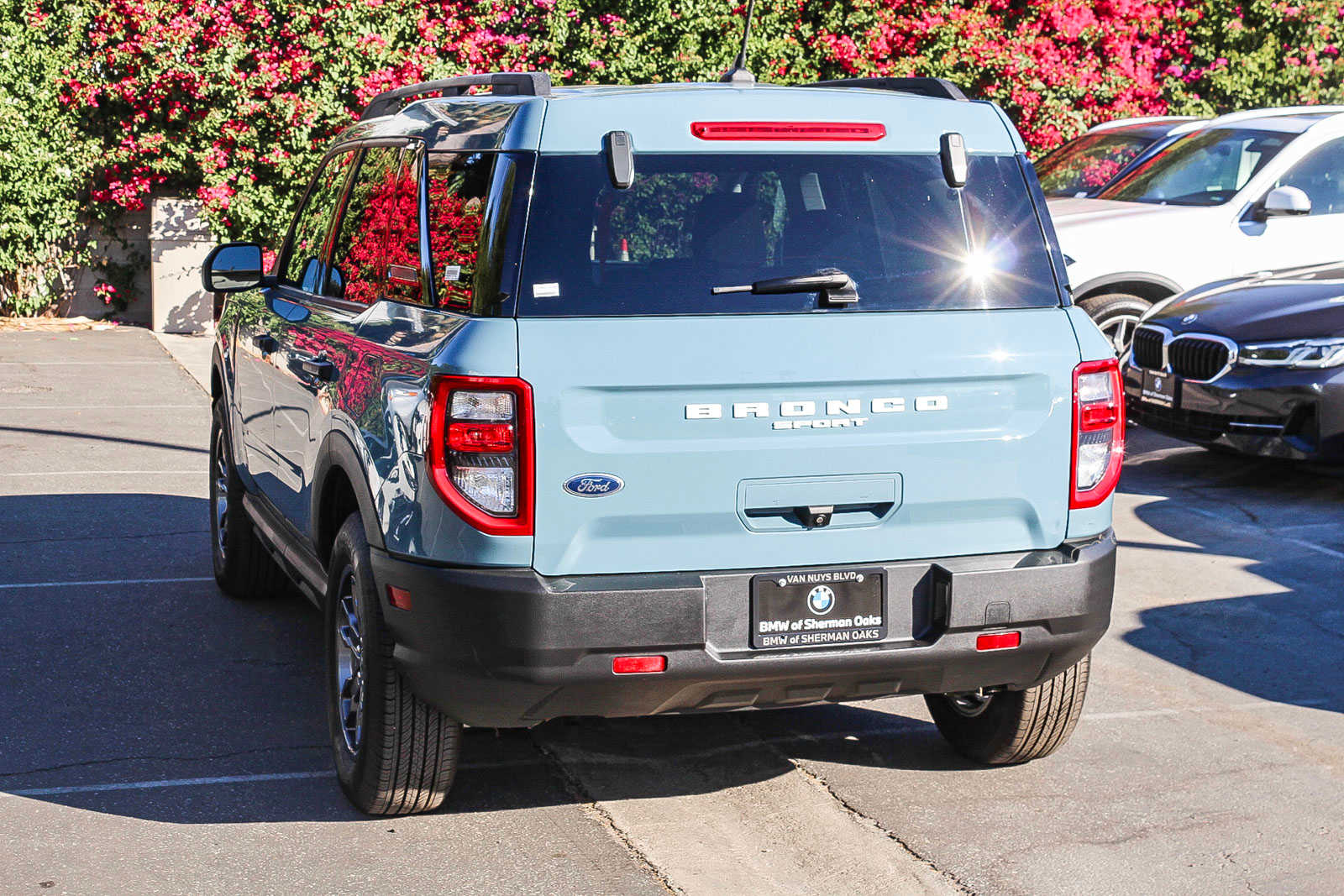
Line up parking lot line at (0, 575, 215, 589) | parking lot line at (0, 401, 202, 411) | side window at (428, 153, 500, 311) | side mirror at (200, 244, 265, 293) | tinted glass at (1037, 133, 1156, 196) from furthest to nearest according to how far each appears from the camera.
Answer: tinted glass at (1037, 133, 1156, 196)
parking lot line at (0, 401, 202, 411)
parking lot line at (0, 575, 215, 589)
side mirror at (200, 244, 265, 293)
side window at (428, 153, 500, 311)

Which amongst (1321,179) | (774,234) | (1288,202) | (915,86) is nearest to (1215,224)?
(1288,202)

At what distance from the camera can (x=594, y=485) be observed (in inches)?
148

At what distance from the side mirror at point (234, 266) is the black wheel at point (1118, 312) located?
6.52 m

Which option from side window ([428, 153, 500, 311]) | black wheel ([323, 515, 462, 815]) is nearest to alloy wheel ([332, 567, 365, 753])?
black wheel ([323, 515, 462, 815])

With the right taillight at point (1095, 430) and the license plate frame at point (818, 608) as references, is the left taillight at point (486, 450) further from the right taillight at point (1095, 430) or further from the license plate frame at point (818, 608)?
the right taillight at point (1095, 430)

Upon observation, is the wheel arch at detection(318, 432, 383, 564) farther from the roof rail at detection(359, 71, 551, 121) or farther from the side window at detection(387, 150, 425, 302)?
the roof rail at detection(359, 71, 551, 121)

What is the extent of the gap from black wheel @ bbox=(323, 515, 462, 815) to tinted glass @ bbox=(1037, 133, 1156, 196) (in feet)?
30.0

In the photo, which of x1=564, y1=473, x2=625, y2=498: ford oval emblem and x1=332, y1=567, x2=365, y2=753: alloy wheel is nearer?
x1=564, y1=473, x2=625, y2=498: ford oval emblem

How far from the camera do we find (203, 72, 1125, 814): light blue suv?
12.3 ft

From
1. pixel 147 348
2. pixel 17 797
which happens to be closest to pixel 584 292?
pixel 17 797

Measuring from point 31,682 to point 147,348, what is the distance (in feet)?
32.7

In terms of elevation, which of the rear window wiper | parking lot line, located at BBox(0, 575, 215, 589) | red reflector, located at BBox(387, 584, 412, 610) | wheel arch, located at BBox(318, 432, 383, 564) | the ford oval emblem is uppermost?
the rear window wiper

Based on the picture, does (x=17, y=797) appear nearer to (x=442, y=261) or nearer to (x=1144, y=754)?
(x=442, y=261)

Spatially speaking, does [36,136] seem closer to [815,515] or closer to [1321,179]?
[1321,179]
